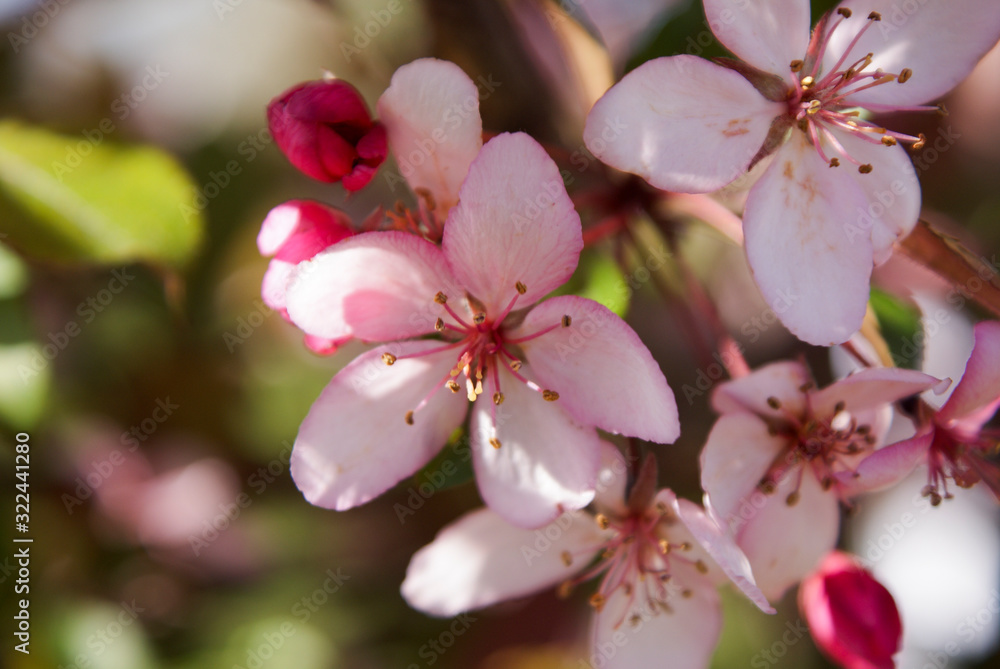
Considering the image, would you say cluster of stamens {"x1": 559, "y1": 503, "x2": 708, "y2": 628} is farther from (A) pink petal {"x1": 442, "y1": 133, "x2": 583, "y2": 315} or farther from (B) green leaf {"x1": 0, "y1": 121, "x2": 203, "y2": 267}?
(B) green leaf {"x1": 0, "y1": 121, "x2": 203, "y2": 267}

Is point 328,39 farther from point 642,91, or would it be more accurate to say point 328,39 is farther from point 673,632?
point 673,632

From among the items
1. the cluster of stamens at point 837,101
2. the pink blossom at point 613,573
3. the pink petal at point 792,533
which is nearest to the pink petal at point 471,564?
the pink blossom at point 613,573

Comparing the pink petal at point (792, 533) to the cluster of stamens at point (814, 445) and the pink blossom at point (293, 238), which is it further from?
the pink blossom at point (293, 238)

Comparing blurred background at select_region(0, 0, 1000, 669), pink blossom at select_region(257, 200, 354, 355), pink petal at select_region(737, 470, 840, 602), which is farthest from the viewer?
blurred background at select_region(0, 0, 1000, 669)

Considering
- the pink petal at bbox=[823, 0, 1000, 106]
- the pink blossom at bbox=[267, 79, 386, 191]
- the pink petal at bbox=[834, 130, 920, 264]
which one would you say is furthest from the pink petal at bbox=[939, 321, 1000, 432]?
the pink blossom at bbox=[267, 79, 386, 191]

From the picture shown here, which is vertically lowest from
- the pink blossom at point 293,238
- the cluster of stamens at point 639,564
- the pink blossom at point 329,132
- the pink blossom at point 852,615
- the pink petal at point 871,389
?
the pink blossom at point 852,615

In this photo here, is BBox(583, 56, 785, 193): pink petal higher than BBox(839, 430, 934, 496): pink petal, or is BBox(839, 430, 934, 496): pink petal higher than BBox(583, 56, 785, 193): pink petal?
BBox(583, 56, 785, 193): pink petal

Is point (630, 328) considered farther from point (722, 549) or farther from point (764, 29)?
point (764, 29)
